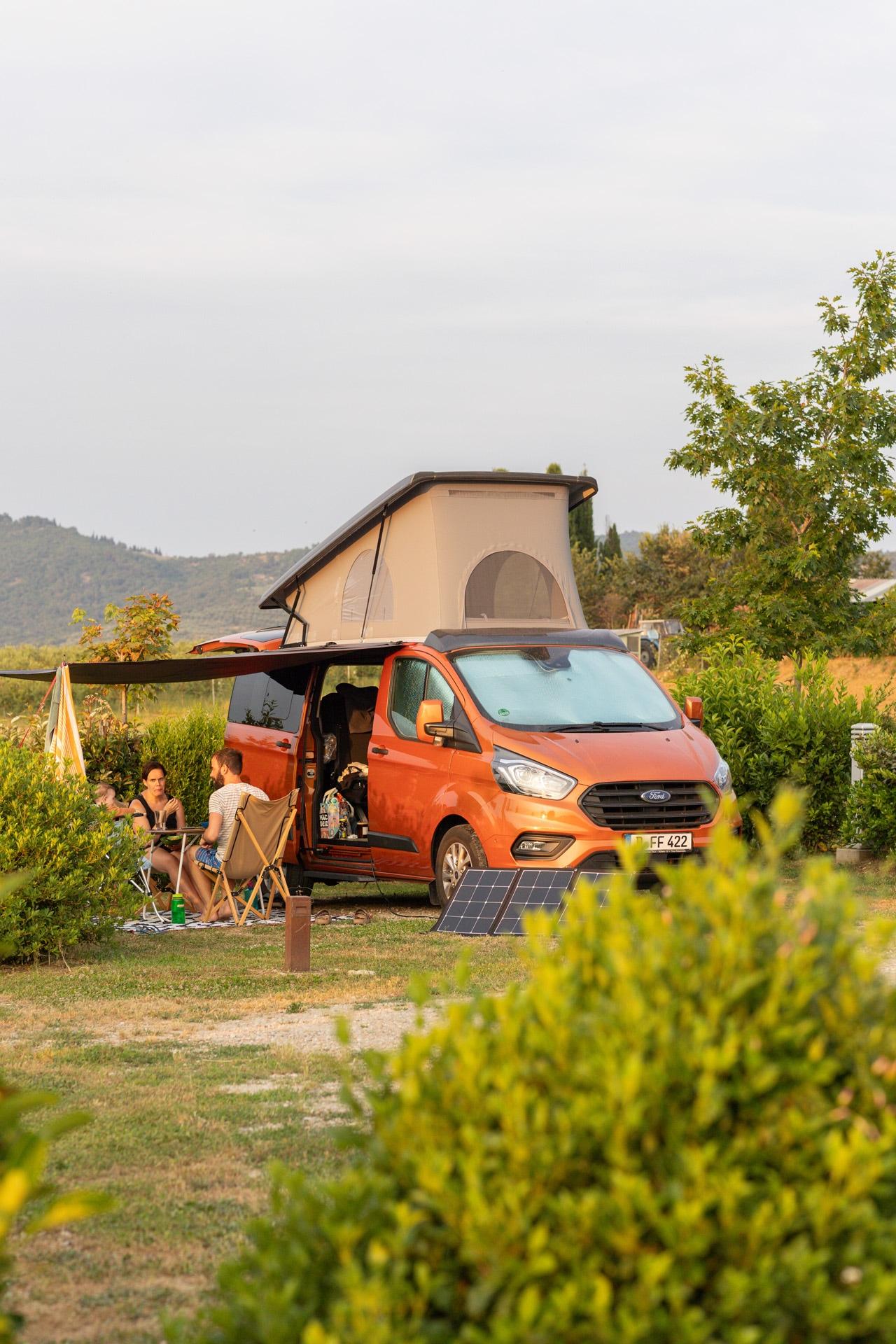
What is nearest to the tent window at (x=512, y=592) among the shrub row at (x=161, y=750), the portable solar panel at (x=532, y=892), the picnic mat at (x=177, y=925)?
the picnic mat at (x=177, y=925)

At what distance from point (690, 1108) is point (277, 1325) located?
2.18 feet

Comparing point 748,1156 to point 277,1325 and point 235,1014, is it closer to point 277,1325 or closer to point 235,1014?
point 277,1325

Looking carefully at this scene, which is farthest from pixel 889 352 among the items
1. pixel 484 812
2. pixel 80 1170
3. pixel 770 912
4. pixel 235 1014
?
pixel 770 912

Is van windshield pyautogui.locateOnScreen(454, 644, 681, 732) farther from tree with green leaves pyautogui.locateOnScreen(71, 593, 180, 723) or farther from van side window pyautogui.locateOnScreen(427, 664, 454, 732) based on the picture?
tree with green leaves pyautogui.locateOnScreen(71, 593, 180, 723)

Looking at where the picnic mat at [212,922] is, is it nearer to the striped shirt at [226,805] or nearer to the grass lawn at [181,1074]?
the grass lawn at [181,1074]

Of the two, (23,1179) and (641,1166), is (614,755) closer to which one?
(641,1166)

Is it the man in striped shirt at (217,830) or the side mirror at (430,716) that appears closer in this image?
the side mirror at (430,716)

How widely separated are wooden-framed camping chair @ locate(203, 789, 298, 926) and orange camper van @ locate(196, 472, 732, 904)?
77cm

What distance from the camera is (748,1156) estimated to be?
2055mm

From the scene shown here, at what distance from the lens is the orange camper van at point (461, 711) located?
9.94 metres

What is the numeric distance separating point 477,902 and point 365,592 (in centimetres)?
401

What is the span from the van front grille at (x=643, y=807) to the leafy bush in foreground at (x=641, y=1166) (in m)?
7.45

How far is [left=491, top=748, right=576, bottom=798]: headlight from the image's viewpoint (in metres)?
9.84

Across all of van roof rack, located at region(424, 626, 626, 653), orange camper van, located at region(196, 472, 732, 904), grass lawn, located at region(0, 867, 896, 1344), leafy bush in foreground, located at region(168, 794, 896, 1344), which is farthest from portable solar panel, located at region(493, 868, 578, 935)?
leafy bush in foreground, located at region(168, 794, 896, 1344)
